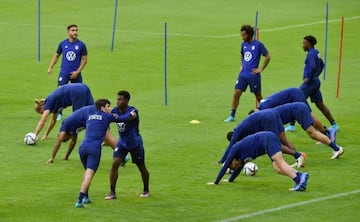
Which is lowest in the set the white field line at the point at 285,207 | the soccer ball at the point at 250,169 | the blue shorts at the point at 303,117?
the white field line at the point at 285,207

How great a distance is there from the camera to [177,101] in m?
37.9

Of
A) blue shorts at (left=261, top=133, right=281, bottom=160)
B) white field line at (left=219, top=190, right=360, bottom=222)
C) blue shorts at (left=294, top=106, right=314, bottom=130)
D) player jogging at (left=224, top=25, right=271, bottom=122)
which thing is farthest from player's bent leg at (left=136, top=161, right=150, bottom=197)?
player jogging at (left=224, top=25, right=271, bottom=122)

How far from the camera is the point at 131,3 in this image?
183 ft

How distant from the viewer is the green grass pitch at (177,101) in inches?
961

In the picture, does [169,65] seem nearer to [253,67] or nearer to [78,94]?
[253,67]

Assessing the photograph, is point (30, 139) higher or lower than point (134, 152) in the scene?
lower

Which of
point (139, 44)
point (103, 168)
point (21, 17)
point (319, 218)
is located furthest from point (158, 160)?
point (21, 17)

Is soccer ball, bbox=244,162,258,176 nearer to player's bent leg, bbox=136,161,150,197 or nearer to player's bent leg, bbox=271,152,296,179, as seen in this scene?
player's bent leg, bbox=271,152,296,179

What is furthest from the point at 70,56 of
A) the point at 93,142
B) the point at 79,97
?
the point at 93,142

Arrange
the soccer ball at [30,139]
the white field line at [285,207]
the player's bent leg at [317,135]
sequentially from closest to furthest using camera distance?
the white field line at [285,207] → the player's bent leg at [317,135] → the soccer ball at [30,139]

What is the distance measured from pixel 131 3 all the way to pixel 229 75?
14.4m

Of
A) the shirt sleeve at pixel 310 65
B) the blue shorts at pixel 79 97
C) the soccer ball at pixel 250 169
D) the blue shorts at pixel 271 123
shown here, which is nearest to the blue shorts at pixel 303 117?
the blue shorts at pixel 271 123

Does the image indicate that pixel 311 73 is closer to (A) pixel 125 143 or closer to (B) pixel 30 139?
(B) pixel 30 139

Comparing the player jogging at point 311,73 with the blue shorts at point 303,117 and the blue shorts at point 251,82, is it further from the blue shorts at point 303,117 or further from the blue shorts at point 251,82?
the blue shorts at point 303,117
